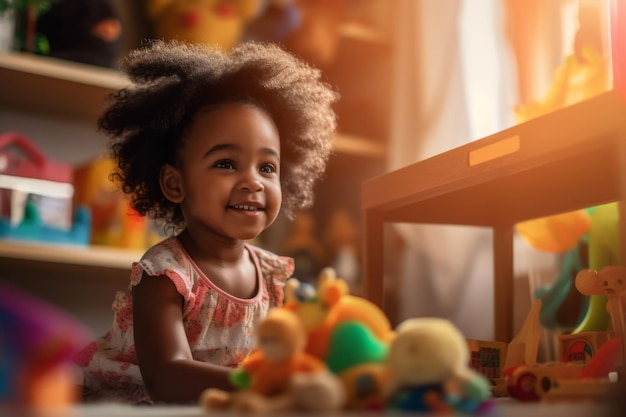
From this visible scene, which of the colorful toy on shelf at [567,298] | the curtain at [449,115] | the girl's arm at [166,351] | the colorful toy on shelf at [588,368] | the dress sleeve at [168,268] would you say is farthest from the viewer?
the curtain at [449,115]

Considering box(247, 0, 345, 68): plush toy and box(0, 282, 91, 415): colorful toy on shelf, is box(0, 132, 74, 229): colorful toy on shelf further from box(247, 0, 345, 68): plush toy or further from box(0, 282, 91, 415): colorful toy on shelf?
box(0, 282, 91, 415): colorful toy on shelf

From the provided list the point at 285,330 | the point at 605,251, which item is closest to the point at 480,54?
the point at 605,251

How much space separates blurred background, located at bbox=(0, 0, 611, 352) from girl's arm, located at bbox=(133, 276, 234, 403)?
3.02 feet

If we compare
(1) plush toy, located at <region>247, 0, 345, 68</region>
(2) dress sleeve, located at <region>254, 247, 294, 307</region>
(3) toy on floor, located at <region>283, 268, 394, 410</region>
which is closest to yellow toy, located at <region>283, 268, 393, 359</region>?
(3) toy on floor, located at <region>283, 268, 394, 410</region>

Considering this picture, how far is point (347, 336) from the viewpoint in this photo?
0.60m

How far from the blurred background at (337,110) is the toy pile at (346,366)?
112 centimetres

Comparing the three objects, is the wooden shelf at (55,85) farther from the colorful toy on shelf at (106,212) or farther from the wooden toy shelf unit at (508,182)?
the wooden toy shelf unit at (508,182)

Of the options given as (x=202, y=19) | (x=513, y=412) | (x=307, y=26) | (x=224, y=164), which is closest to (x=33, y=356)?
(x=513, y=412)

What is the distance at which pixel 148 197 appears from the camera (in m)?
1.19

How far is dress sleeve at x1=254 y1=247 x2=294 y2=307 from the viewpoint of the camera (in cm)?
117

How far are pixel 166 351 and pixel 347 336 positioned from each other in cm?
32

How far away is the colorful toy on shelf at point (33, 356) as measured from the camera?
1.50 feet

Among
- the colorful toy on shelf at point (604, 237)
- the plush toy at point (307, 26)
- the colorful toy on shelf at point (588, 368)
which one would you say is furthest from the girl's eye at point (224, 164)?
Result: the plush toy at point (307, 26)

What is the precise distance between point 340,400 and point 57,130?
177 centimetres
